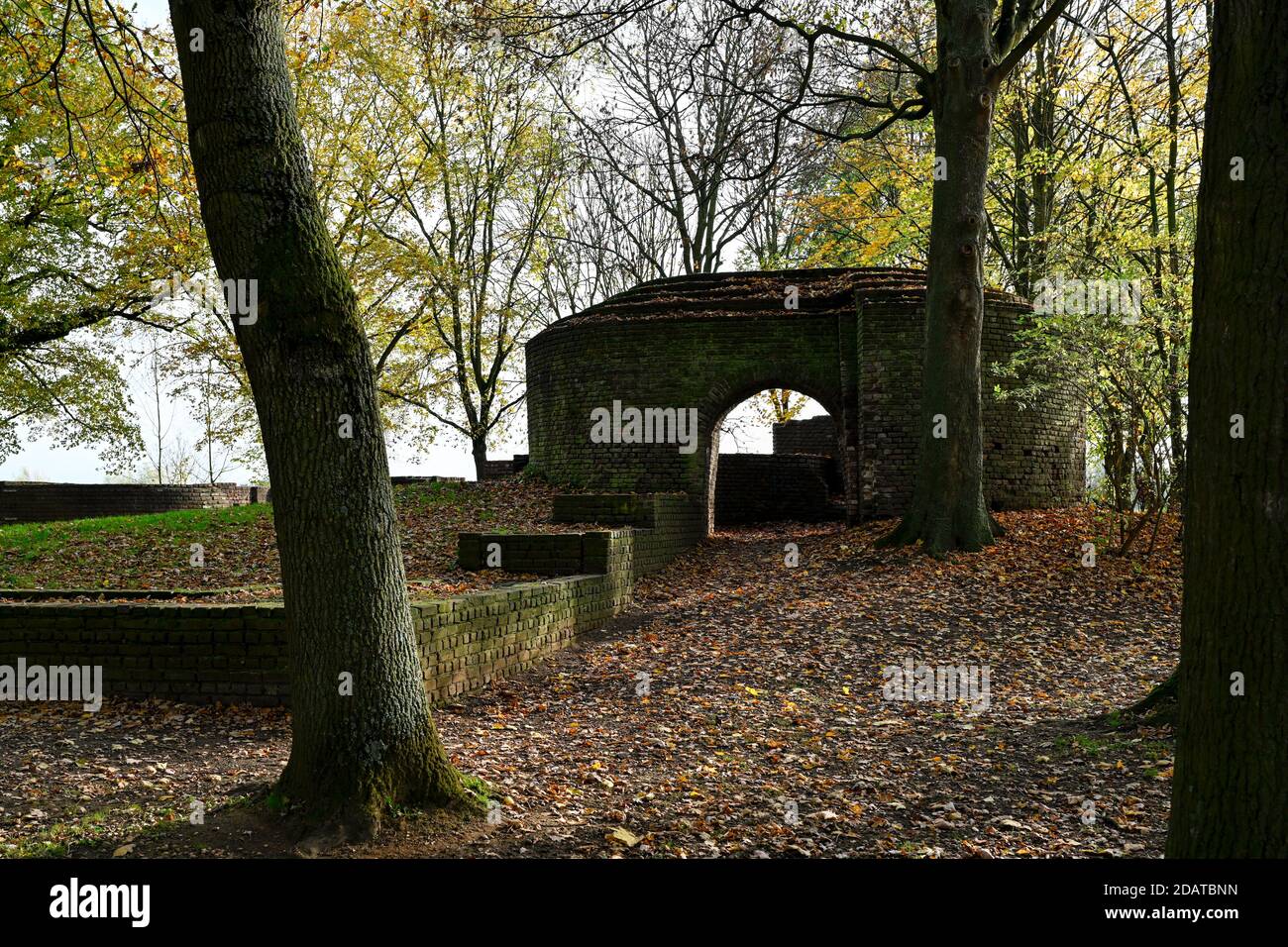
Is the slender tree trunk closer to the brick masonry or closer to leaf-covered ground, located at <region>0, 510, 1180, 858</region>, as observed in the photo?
the brick masonry

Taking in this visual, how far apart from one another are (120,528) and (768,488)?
13.4 meters

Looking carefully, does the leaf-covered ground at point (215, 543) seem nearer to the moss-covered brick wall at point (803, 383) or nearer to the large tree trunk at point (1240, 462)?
the moss-covered brick wall at point (803, 383)

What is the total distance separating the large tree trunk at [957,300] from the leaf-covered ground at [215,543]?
5546 mm

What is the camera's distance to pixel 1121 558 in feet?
37.5

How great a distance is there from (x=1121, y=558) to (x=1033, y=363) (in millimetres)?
5313

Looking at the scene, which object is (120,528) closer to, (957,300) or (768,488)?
(768,488)

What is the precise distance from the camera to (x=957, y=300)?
12.0 m

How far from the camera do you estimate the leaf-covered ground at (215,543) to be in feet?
36.9

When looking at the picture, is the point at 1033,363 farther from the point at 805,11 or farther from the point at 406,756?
the point at 406,756

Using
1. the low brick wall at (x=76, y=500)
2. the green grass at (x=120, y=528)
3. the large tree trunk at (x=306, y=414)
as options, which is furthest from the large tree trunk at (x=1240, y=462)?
the low brick wall at (x=76, y=500)

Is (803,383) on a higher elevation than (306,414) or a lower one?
higher

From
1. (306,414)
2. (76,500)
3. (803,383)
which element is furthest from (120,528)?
(306,414)

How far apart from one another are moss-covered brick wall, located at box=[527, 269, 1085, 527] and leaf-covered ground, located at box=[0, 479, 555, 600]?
207cm
